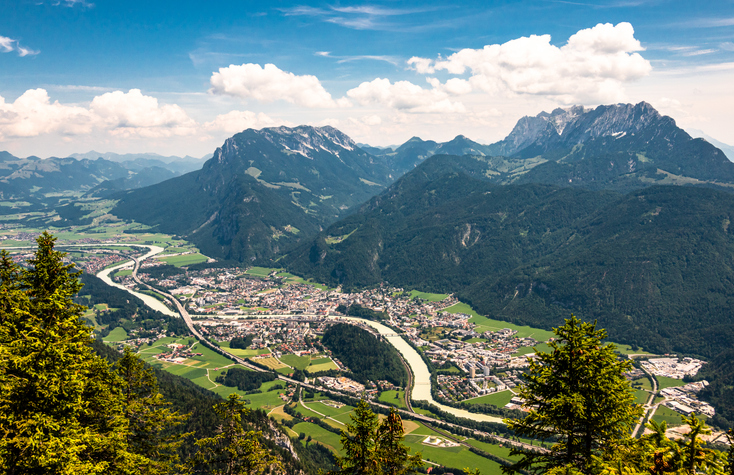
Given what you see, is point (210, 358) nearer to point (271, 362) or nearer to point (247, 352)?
point (247, 352)

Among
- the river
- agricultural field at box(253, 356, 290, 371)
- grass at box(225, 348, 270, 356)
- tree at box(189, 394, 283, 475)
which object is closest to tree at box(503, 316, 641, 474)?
tree at box(189, 394, 283, 475)

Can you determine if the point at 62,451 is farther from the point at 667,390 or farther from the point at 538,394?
the point at 667,390

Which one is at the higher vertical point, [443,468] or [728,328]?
[728,328]

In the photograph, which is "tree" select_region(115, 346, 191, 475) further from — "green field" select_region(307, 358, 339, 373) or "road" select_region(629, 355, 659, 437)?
"green field" select_region(307, 358, 339, 373)

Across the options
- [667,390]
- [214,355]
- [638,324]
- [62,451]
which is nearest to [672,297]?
[638,324]

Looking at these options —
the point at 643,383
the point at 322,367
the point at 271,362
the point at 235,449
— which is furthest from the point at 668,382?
the point at 235,449

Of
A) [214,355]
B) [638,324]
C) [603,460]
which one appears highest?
[603,460]

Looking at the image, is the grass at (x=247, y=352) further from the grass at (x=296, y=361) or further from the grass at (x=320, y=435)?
the grass at (x=320, y=435)
